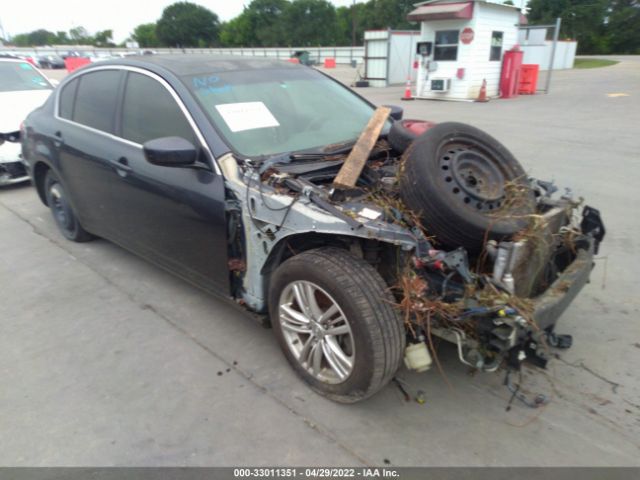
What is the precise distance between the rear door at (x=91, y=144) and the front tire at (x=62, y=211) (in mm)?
268

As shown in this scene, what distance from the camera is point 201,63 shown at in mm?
3469

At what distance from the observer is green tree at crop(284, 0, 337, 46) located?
77250mm

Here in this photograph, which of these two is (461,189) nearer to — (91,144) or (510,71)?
(91,144)

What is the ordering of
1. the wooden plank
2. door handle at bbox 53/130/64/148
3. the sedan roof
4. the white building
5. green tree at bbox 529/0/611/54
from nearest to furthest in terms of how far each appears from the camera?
the wooden plank
the sedan roof
door handle at bbox 53/130/64/148
the white building
green tree at bbox 529/0/611/54

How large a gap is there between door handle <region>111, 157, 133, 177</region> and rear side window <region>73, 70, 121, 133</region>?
12.8 inches

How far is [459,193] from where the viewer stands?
98.0 inches

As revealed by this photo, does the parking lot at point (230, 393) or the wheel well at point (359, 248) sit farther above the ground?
the wheel well at point (359, 248)

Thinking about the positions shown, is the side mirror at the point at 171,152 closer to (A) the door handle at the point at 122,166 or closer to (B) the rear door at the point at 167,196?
(B) the rear door at the point at 167,196

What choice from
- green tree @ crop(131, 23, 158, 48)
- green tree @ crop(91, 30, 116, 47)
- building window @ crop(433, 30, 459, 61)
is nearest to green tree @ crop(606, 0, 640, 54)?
building window @ crop(433, 30, 459, 61)

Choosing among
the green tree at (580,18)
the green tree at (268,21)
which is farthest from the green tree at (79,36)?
the green tree at (580,18)

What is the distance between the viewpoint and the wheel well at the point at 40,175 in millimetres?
4855

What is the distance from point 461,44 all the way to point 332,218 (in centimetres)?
1333

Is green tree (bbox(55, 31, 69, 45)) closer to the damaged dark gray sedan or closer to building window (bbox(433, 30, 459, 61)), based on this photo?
building window (bbox(433, 30, 459, 61))

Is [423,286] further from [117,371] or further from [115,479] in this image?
[117,371]
